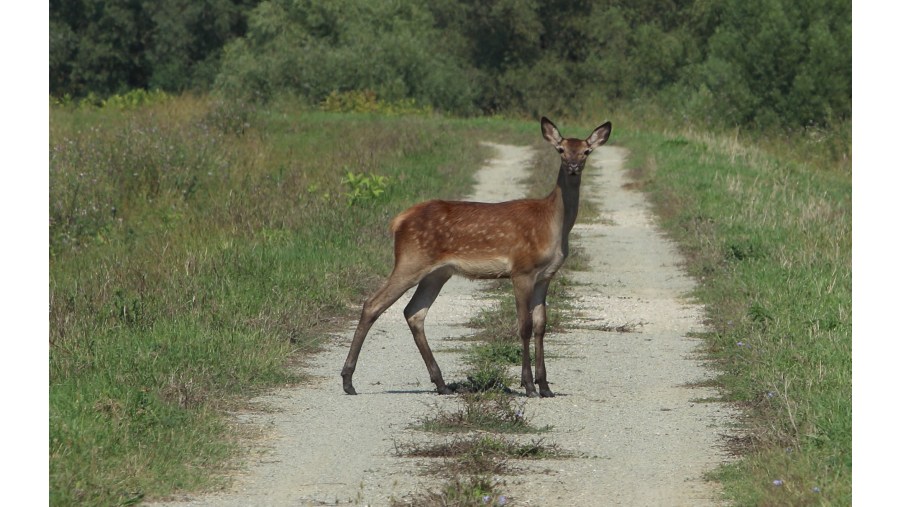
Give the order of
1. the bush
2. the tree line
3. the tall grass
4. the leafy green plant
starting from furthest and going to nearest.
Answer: the bush, the tree line, the leafy green plant, the tall grass

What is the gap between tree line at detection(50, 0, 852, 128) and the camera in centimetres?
4122

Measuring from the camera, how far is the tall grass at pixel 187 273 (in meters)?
7.80

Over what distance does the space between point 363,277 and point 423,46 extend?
42.0 metres

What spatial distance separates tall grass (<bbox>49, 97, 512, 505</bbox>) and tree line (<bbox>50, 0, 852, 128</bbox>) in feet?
46.1

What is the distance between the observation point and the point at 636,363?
1131 centimetres

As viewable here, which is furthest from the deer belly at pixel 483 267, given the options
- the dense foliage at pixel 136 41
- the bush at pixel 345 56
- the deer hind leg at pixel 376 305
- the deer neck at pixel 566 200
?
the dense foliage at pixel 136 41

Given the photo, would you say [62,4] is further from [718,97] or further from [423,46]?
[718,97]

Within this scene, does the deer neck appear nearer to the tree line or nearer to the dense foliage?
the tree line

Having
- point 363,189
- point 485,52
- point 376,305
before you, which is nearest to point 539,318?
point 376,305

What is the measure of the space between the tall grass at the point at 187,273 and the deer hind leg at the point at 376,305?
2.14 feet

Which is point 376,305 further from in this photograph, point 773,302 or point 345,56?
point 345,56

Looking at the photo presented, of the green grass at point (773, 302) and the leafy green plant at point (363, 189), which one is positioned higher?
the green grass at point (773, 302)

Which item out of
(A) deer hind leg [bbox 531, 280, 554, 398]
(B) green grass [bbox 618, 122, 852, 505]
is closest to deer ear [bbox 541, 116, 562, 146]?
(A) deer hind leg [bbox 531, 280, 554, 398]

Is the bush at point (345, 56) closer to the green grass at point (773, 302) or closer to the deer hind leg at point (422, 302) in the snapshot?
the green grass at point (773, 302)
